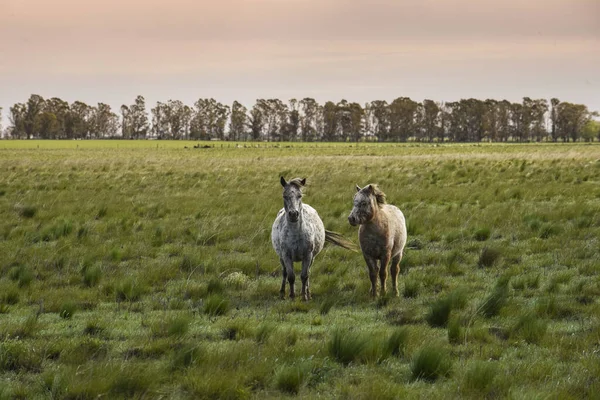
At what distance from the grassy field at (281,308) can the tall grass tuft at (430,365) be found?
0.06 feet

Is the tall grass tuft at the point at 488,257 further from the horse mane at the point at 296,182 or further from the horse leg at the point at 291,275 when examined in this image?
the horse mane at the point at 296,182

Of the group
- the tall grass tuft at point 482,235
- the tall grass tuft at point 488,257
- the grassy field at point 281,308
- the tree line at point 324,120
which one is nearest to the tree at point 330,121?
the tree line at point 324,120

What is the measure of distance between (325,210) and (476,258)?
7.05 meters

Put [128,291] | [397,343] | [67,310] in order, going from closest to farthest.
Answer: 1. [397,343]
2. [67,310]
3. [128,291]

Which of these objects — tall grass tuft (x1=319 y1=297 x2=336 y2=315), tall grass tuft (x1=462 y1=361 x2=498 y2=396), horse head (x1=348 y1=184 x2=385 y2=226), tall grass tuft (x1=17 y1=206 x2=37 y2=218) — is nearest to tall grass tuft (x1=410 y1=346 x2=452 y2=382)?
tall grass tuft (x1=462 y1=361 x2=498 y2=396)

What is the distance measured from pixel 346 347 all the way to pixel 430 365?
85 cm

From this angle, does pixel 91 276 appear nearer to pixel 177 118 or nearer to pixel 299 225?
pixel 299 225

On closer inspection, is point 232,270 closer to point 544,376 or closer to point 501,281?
point 501,281

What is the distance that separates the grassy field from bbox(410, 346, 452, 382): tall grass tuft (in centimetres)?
2

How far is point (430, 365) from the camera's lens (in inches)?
231

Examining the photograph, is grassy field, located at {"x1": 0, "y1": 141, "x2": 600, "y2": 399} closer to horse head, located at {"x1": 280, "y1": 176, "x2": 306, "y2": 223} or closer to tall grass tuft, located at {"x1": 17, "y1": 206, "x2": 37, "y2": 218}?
tall grass tuft, located at {"x1": 17, "y1": 206, "x2": 37, "y2": 218}

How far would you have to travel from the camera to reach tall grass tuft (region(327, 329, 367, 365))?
20.5 feet

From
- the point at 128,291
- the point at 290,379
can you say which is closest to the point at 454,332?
the point at 290,379

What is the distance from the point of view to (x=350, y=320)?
25.8ft
